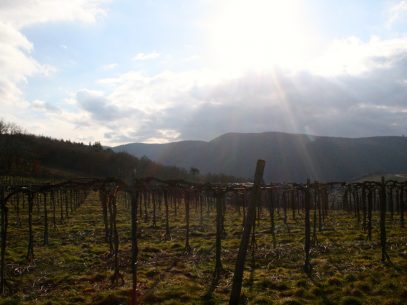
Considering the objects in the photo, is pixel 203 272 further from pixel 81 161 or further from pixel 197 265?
pixel 81 161

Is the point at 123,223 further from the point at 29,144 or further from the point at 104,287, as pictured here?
the point at 29,144

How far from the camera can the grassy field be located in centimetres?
931

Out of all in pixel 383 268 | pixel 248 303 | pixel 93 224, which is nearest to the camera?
pixel 248 303

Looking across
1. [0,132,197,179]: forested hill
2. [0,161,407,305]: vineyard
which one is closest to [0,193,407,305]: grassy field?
[0,161,407,305]: vineyard

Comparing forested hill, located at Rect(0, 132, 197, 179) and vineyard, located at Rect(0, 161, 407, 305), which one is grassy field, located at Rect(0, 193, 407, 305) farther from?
forested hill, located at Rect(0, 132, 197, 179)

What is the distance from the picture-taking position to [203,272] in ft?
38.8

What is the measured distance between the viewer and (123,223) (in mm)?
23969

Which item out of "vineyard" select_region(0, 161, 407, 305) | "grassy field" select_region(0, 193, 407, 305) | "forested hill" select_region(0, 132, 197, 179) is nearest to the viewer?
"vineyard" select_region(0, 161, 407, 305)

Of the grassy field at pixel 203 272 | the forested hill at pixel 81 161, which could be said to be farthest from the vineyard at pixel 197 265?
the forested hill at pixel 81 161

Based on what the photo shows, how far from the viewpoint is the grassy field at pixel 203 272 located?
9.31 metres

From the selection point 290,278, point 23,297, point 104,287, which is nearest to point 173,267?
point 104,287

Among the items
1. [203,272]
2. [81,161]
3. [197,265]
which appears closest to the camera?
[203,272]

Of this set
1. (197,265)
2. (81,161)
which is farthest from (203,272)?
(81,161)

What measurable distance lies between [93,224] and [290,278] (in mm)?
15559
